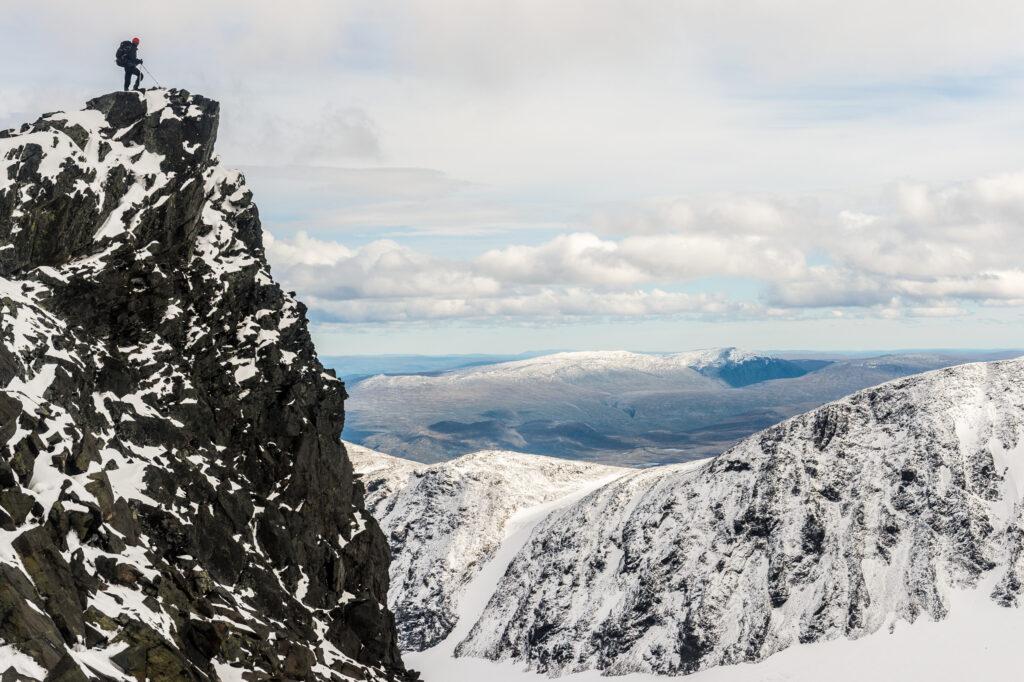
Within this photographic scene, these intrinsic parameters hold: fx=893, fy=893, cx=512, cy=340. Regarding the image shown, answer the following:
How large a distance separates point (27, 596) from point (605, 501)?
4136 inches

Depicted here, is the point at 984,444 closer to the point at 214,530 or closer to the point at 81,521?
the point at 214,530

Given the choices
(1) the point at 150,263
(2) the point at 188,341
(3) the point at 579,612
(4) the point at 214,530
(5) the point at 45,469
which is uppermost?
(1) the point at 150,263

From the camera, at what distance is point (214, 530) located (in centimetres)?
5462

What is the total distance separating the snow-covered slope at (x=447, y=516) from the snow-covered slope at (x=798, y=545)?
1062 centimetres

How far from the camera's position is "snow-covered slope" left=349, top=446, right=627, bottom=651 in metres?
131

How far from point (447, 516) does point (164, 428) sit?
9567 cm

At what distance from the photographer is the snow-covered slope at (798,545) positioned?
95.6m

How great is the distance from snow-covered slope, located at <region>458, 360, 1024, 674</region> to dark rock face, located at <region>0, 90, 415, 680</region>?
46.4m

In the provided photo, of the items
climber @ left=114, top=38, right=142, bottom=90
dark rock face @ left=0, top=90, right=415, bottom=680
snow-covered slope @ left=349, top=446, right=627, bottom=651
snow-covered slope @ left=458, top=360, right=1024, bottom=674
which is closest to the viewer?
dark rock face @ left=0, top=90, right=415, bottom=680

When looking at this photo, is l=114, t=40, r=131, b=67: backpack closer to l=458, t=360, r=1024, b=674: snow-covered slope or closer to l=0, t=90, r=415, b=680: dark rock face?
l=0, t=90, r=415, b=680: dark rock face

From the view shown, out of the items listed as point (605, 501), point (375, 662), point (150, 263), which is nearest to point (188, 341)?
point (150, 263)

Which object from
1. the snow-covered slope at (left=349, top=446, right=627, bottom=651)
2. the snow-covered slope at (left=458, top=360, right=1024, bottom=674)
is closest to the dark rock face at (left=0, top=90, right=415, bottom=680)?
the snow-covered slope at (left=458, top=360, right=1024, bottom=674)

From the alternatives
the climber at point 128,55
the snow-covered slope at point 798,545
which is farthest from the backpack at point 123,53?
the snow-covered slope at point 798,545

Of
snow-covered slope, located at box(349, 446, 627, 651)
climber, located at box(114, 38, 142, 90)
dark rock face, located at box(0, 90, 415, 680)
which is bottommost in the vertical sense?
snow-covered slope, located at box(349, 446, 627, 651)
